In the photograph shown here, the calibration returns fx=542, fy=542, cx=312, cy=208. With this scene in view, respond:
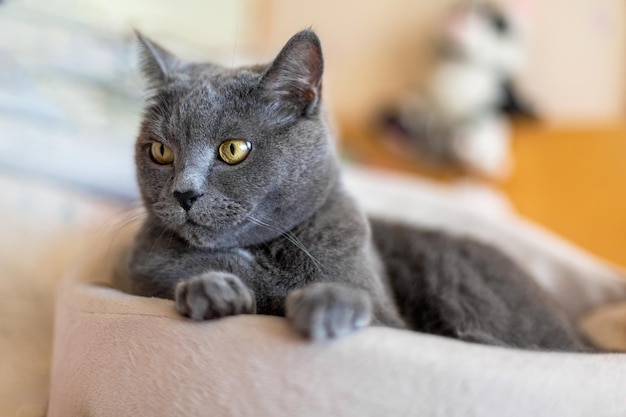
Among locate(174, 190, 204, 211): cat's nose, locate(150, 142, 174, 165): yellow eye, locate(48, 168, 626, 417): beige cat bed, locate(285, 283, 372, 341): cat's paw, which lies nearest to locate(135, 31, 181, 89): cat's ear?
locate(150, 142, 174, 165): yellow eye

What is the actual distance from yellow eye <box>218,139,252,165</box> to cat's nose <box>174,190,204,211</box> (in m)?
0.07

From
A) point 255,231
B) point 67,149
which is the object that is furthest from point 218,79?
point 67,149

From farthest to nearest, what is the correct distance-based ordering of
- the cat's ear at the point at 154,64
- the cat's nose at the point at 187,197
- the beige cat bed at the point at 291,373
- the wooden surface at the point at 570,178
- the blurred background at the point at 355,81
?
the wooden surface at the point at 570,178, the blurred background at the point at 355,81, the cat's ear at the point at 154,64, the cat's nose at the point at 187,197, the beige cat bed at the point at 291,373

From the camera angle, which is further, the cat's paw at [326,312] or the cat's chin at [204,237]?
the cat's chin at [204,237]

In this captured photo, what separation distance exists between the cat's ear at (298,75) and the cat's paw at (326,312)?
35 centimetres

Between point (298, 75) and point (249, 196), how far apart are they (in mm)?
215

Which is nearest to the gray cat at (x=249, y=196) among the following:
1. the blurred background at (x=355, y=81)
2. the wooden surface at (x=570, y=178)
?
the blurred background at (x=355, y=81)

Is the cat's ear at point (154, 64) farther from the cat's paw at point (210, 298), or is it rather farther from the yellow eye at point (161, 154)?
the cat's paw at point (210, 298)

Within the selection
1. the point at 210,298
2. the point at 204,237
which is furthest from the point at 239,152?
the point at 210,298

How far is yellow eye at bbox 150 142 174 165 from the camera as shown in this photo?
905 millimetres

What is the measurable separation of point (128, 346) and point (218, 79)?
46 centimetres

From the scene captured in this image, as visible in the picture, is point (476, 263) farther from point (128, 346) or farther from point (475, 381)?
point (128, 346)

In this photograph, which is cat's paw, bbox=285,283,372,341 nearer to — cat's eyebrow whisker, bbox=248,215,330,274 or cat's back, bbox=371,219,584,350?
cat's eyebrow whisker, bbox=248,215,330,274

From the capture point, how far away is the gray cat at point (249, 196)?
32.9 inches
